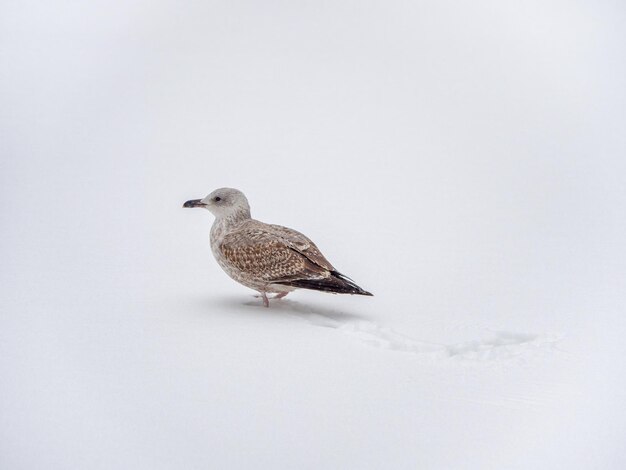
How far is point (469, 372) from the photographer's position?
669cm

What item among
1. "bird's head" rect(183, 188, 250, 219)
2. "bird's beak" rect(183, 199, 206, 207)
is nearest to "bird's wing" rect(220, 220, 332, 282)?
"bird's head" rect(183, 188, 250, 219)

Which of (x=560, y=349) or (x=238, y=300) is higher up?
(x=238, y=300)

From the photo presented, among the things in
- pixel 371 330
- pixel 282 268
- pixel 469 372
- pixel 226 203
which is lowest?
pixel 469 372

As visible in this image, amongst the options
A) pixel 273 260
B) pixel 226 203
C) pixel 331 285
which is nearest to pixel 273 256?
pixel 273 260

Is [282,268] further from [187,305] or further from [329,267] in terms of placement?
[187,305]

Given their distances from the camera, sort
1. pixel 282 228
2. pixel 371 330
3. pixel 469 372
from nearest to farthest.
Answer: pixel 469 372 → pixel 371 330 → pixel 282 228

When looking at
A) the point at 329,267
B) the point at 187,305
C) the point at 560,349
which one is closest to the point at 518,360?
the point at 560,349

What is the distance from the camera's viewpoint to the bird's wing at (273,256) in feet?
24.1

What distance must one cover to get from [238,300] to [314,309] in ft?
2.24

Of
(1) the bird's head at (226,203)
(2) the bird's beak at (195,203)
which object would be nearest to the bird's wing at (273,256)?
(1) the bird's head at (226,203)

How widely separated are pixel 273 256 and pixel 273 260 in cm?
3

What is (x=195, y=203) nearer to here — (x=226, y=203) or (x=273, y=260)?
(x=226, y=203)

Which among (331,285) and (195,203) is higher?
(195,203)

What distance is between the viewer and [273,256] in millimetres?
7391
